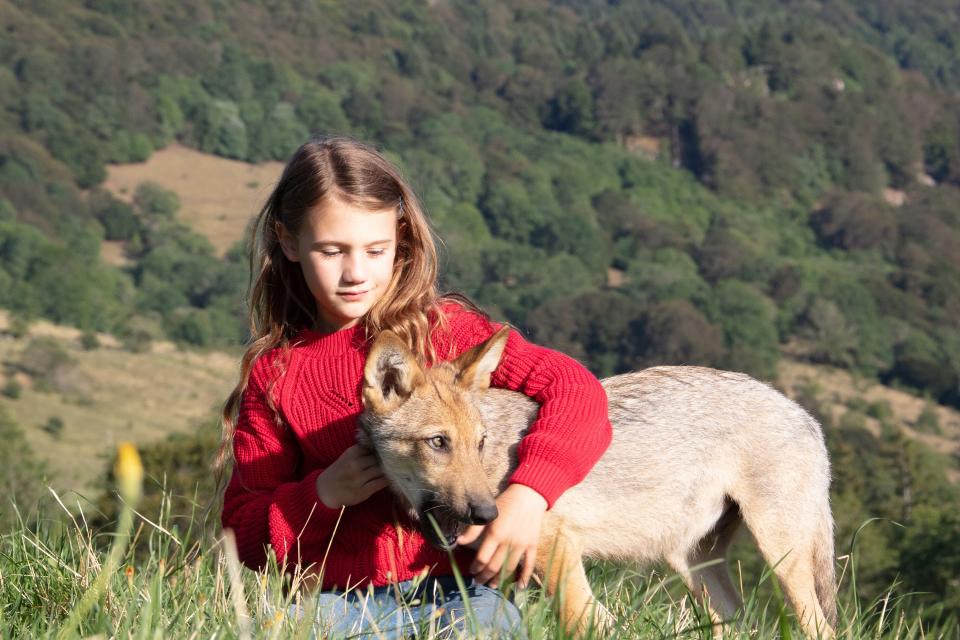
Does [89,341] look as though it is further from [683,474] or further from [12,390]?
[683,474]

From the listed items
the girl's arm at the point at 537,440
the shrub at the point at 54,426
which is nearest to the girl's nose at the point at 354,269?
the girl's arm at the point at 537,440

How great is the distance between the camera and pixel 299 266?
629cm

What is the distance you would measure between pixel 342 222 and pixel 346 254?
0.15 metres

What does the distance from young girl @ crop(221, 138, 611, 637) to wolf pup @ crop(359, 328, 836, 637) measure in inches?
10.7

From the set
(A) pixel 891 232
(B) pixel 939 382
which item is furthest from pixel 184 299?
(A) pixel 891 232

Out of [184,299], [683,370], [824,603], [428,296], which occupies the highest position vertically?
[428,296]

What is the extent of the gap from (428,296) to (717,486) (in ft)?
6.03

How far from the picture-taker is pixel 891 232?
19500 cm

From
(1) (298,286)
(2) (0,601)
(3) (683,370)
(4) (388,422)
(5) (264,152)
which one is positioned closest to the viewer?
(2) (0,601)

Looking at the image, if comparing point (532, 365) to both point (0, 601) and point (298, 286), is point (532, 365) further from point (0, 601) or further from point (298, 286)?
point (0, 601)

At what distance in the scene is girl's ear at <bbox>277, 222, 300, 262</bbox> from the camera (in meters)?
5.97

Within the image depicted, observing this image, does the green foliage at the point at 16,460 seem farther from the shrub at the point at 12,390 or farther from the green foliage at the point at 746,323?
the green foliage at the point at 746,323

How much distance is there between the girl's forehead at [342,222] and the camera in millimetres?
5645

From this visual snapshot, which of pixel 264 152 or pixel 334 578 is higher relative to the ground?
pixel 334 578
